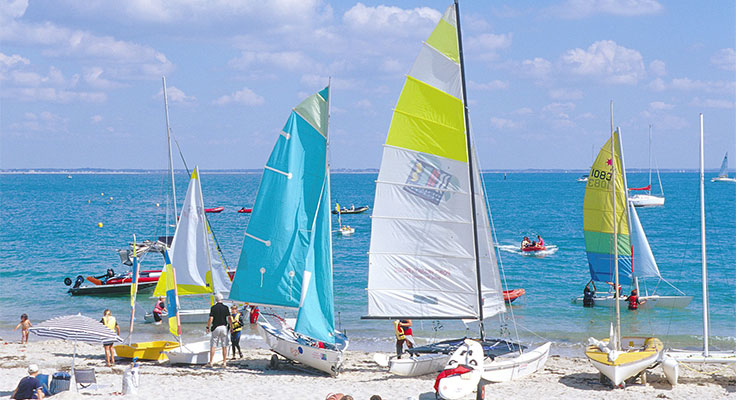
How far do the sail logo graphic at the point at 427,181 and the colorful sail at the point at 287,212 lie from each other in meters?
2.58

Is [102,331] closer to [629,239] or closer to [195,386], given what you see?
[195,386]

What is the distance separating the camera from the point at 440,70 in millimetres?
16094

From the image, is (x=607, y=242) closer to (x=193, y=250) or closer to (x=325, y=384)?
(x=325, y=384)

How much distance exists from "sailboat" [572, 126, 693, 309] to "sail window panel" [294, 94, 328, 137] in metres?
12.7

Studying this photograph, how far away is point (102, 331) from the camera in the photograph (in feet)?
51.9

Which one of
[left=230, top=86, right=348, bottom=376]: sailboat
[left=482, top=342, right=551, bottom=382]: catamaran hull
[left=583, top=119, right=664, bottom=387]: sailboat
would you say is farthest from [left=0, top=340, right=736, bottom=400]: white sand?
[left=583, top=119, right=664, bottom=387]: sailboat

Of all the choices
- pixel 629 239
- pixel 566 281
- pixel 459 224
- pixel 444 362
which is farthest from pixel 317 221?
pixel 566 281

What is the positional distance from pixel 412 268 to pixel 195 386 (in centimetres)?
589

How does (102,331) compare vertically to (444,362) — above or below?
above

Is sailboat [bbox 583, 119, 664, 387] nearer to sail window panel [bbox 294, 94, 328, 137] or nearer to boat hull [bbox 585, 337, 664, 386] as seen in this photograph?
boat hull [bbox 585, 337, 664, 386]

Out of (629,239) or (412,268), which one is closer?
(412,268)

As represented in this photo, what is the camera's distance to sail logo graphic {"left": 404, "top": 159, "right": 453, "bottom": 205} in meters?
16.6

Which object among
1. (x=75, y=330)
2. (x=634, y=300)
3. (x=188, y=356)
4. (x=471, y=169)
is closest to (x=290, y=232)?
(x=188, y=356)

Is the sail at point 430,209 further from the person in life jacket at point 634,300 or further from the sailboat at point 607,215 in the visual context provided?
the person in life jacket at point 634,300
